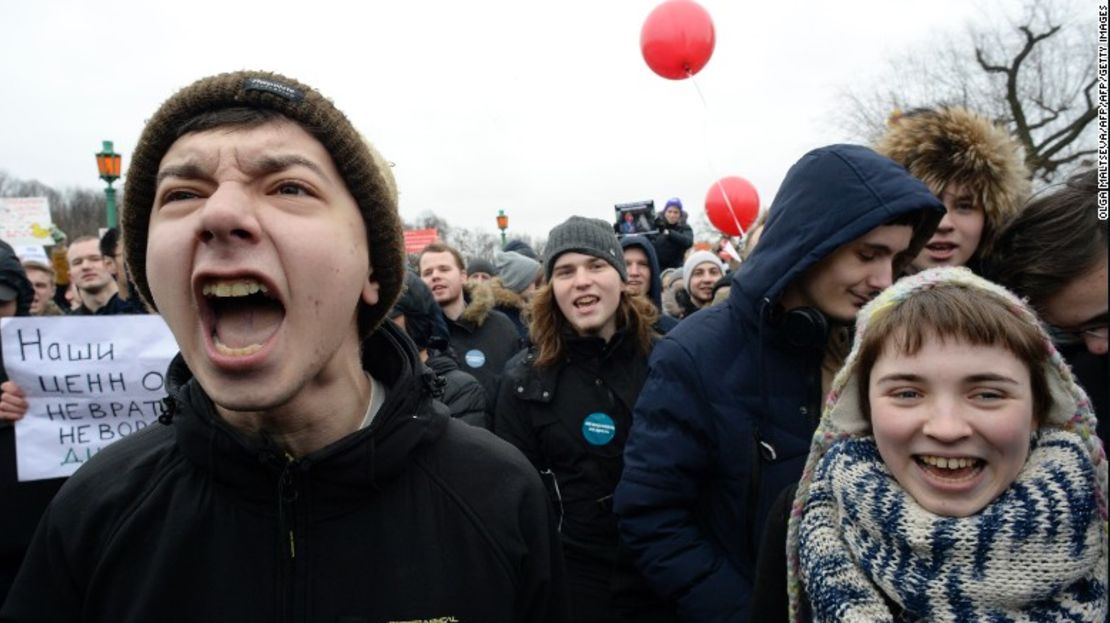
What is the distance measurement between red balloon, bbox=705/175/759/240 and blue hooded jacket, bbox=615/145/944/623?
28.9ft

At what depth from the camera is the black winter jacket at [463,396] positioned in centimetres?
323

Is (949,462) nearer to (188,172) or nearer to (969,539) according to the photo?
(969,539)

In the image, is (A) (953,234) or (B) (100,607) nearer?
(B) (100,607)

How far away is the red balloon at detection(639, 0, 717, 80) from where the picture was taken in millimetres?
6797

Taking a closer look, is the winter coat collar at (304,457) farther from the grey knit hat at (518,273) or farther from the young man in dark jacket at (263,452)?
the grey knit hat at (518,273)

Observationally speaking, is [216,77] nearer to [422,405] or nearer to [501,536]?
[422,405]

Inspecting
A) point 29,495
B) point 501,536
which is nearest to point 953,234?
point 501,536

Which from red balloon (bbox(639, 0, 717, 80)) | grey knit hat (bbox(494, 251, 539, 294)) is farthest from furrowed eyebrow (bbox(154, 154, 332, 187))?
red balloon (bbox(639, 0, 717, 80))

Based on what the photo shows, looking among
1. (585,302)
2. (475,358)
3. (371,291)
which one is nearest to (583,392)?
(585,302)

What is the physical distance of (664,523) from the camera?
2.14 m

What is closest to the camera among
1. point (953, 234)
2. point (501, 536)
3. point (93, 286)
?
point (501, 536)

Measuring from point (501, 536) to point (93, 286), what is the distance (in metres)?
4.82

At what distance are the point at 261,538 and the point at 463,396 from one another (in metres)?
1.98

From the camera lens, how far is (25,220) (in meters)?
11.6
